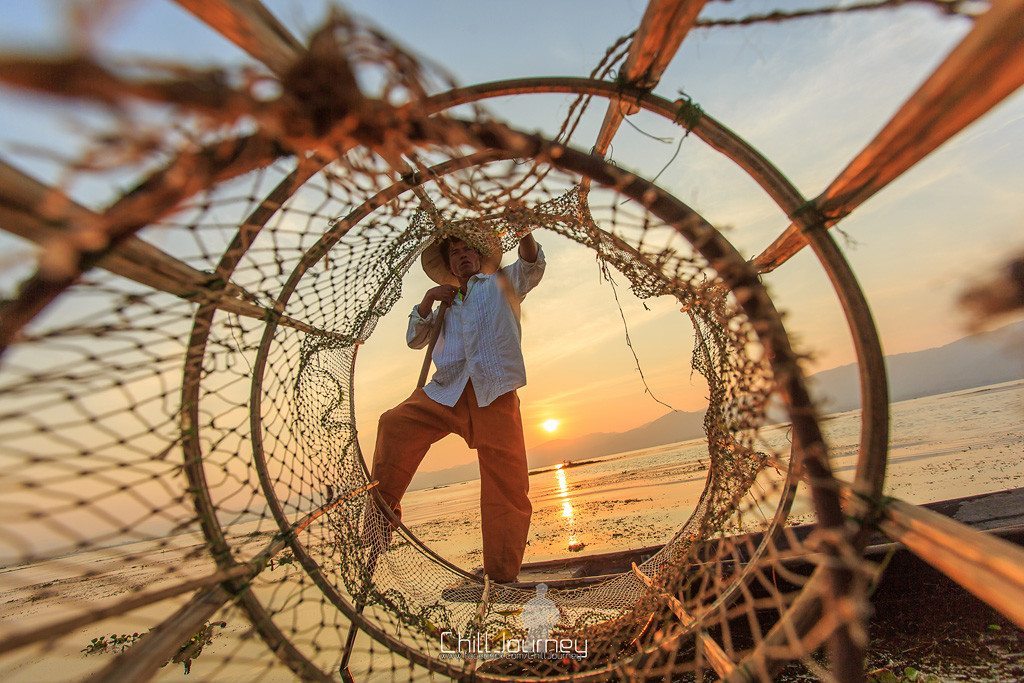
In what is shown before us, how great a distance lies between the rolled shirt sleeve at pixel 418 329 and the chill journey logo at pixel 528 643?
82.2 inches

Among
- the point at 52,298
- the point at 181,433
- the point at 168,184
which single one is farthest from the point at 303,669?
the point at 168,184

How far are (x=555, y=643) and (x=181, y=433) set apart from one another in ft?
6.54

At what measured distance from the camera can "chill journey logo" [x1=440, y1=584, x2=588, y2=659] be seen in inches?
92.7

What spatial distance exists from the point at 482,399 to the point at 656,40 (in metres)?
2.52

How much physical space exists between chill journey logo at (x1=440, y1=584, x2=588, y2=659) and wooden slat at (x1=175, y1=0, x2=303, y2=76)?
8.50 ft

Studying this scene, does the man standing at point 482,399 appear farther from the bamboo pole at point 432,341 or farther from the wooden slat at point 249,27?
the wooden slat at point 249,27

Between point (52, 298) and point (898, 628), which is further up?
point (52, 298)

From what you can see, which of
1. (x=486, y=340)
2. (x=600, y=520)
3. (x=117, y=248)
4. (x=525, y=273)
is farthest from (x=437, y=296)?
(x=600, y=520)

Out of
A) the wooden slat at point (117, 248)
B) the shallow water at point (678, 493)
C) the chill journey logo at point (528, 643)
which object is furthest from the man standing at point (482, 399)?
the wooden slat at point (117, 248)

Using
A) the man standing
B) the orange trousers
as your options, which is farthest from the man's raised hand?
the orange trousers

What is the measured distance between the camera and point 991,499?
3.92 metres

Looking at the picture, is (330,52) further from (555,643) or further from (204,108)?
(555,643)

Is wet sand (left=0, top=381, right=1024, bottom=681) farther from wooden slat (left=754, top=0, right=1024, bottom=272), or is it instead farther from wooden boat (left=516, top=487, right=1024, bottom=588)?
wooden slat (left=754, top=0, right=1024, bottom=272)

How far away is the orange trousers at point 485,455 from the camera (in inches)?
126
